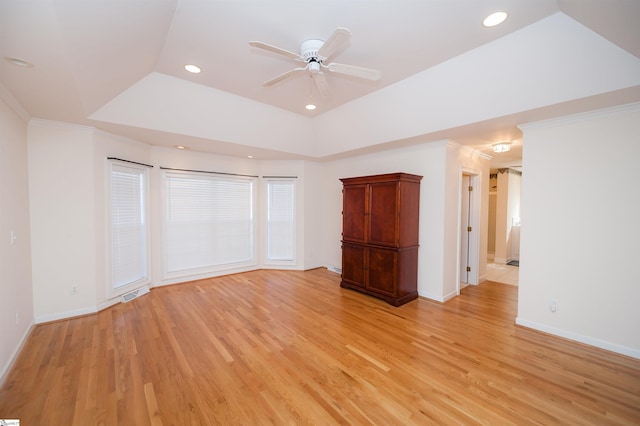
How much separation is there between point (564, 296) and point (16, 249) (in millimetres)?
5937

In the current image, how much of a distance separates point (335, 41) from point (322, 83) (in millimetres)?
686

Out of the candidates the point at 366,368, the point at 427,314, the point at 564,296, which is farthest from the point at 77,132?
the point at 564,296

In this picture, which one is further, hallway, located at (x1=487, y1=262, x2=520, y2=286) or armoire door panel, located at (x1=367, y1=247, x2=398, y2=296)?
hallway, located at (x1=487, y1=262, x2=520, y2=286)

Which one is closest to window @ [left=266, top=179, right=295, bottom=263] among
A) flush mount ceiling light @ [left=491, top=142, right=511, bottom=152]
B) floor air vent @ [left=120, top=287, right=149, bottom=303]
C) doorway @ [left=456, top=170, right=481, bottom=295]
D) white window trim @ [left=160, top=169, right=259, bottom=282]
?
white window trim @ [left=160, top=169, right=259, bottom=282]

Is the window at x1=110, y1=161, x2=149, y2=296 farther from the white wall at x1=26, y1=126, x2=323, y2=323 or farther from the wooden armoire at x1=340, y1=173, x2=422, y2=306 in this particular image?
the wooden armoire at x1=340, y1=173, x2=422, y2=306

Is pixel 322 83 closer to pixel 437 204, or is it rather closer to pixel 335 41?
pixel 335 41

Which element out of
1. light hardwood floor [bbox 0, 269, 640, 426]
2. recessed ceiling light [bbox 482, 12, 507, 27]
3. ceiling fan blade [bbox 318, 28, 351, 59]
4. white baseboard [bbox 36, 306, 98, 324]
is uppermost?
recessed ceiling light [bbox 482, 12, 507, 27]

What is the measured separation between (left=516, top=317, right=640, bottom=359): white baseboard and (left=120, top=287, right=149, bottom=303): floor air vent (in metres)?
5.41

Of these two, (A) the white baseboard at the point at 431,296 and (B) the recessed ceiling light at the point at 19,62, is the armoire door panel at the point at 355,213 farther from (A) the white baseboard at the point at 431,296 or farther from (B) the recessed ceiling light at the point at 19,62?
(B) the recessed ceiling light at the point at 19,62

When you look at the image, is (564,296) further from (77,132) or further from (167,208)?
(77,132)

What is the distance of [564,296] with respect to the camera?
9.30 feet

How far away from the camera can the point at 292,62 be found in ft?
8.87

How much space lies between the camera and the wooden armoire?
373 cm

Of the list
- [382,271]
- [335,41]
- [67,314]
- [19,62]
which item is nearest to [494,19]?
[335,41]
